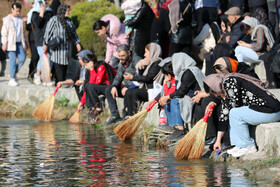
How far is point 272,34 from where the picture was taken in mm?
13773

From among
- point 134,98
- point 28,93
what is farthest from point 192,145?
point 28,93

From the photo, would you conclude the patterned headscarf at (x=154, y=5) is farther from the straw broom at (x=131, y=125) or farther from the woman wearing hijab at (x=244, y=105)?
the woman wearing hijab at (x=244, y=105)

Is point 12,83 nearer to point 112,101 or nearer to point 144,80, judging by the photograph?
point 112,101

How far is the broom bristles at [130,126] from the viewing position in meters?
11.2

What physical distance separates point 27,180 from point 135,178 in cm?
112

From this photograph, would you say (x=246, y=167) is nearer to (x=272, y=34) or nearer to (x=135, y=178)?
(x=135, y=178)

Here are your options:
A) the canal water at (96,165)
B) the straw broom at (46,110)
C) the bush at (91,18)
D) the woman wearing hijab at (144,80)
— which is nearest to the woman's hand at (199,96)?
the canal water at (96,165)

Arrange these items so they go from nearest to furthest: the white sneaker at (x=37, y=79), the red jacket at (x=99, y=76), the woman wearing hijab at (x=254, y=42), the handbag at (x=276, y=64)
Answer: the handbag at (x=276, y=64) → the woman wearing hijab at (x=254, y=42) → the red jacket at (x=99, y=76) → the white sneaker at (x=37, y=79)

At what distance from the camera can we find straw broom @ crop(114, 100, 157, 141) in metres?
11.2

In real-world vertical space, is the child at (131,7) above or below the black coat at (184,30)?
above

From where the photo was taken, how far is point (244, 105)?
8.92m

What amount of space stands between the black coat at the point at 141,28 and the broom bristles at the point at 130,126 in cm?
299

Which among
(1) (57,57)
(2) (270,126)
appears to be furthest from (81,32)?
(2) (270,126)

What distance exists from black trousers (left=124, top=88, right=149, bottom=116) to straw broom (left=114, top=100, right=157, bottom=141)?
1.27 metres
